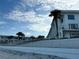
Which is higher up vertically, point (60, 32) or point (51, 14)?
point (51, 14)

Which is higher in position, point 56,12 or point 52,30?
point 56,12

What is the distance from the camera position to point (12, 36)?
30109 millimetres

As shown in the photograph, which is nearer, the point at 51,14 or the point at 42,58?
the point at 42,58

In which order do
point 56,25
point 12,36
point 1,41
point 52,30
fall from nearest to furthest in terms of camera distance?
point 1,41, point 12,36, point 56,25, point 52,30

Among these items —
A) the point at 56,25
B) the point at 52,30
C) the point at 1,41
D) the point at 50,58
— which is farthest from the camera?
the point at 52,30

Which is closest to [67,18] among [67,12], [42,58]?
[67,12]

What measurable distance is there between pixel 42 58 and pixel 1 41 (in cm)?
2278

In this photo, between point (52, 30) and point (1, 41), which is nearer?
point (1, 41)

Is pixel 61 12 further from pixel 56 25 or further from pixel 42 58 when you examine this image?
pixel 42 58

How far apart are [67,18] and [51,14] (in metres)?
3.29

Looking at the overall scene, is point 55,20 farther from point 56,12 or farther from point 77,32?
point 77,32

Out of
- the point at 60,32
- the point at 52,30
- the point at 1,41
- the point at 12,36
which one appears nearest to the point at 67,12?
the point at 60,32

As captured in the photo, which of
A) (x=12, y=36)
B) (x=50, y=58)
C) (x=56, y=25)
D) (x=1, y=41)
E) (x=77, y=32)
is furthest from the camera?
(x=56, y=25)

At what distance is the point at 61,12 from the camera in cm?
4072
